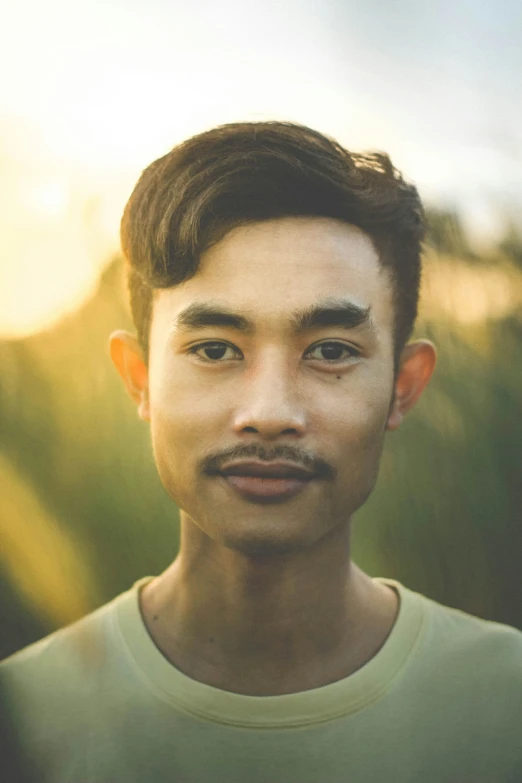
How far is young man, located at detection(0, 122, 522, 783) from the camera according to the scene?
163 centimetres

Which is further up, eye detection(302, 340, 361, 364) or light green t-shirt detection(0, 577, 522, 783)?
eye detection(302, 340, 361, 364)

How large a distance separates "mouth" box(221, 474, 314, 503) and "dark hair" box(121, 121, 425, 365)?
1.26ft

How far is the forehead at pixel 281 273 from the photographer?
63.6 inches

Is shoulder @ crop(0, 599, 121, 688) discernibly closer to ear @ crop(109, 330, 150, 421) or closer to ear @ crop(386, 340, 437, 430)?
ear @ crop(109, 330, 150, 421)

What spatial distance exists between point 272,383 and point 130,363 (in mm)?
388

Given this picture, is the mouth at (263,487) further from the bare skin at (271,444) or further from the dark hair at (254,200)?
the dark hair at (254,200)

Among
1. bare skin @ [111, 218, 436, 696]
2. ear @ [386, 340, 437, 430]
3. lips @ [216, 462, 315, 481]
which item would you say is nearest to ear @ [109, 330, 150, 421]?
bare skin @ [111, 218, 436, 696]

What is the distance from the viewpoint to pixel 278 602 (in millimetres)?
1746

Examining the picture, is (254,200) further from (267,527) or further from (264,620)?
(264,620)

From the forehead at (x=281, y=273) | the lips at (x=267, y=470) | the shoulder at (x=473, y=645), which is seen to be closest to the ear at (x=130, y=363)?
the forehead at (x=281, y=273)

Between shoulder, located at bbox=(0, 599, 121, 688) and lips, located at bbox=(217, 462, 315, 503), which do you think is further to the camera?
shoulder, located at bbox=(0, 599, 121, 688)

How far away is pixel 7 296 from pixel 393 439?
3.12 feet

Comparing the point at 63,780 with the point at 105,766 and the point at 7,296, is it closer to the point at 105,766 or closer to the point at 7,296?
the point at 105,766

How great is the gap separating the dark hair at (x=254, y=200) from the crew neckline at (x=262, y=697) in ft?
2.06
